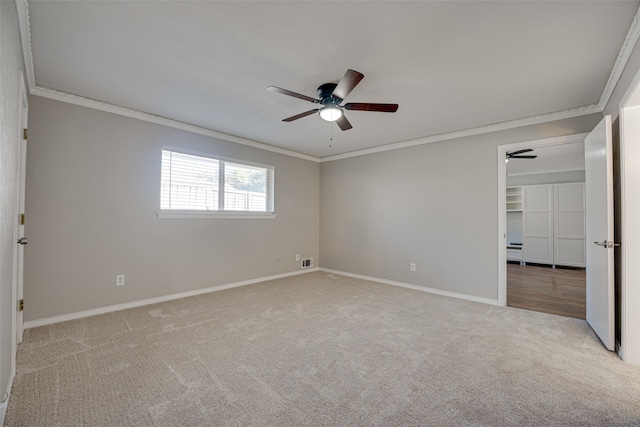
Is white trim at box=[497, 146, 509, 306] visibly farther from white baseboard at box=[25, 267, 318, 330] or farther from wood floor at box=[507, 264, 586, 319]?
white baseboard at box=[25, 267, 318, 330]

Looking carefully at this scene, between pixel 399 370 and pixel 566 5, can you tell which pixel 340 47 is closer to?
pixel 566 5

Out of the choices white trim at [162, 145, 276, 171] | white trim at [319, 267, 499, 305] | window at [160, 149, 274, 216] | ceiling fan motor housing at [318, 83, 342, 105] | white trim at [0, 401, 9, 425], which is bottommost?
white trim at [319, 267, 499, 305]

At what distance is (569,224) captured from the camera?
20.7ft

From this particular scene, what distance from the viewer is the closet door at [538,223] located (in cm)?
656

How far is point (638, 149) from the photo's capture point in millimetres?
2162

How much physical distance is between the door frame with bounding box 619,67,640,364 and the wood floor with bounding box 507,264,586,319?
125 centimetres

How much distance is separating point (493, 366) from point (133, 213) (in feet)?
13.2

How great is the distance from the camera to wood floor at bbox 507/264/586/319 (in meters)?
3.59

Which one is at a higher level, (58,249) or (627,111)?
(627,111)

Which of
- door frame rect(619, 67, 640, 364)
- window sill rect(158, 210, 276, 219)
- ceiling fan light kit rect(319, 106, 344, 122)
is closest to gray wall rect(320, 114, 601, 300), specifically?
door frame rect(619, 67, 640, 364)

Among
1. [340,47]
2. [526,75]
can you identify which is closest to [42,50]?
[340,47]

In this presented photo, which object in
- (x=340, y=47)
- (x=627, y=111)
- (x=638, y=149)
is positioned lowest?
(x=638, y=149)

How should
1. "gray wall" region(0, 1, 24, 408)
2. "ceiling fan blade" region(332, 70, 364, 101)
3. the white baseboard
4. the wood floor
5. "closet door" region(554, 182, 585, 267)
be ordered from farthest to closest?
"closet door" region(554, 182, 585, 267) < the wood floor < the white baseboard < "ceiling fan blade" region(332, 70, 364, 101) < "gray wall" region(0, 1, 24, 408)

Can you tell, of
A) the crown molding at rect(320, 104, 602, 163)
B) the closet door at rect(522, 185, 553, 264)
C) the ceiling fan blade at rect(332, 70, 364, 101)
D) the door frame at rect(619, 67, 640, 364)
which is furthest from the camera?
the closet door at rect(522, 185, 553, 264)
